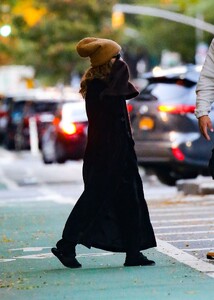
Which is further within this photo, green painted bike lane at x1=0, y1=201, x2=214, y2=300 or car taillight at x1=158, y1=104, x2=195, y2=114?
car taillight at x1=158, y1=104, x2=195, y2=114

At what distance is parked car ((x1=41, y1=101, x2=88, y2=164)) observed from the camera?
28.0 meters

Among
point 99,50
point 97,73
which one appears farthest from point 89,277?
point 99,50

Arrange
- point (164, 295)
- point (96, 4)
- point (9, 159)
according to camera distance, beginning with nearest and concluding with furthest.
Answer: point (164, 295), point (9, 159), point (96, 4)

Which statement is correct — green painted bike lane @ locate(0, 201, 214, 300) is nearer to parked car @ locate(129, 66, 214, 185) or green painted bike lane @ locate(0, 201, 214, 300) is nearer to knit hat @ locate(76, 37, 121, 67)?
knit hat @ locate(76, 37, 121, 67)

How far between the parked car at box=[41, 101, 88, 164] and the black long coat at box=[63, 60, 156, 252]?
17.6 m

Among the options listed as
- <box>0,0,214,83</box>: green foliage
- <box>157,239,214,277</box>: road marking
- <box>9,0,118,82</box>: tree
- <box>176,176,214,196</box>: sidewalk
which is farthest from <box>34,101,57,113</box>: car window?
<box>157,239,214,277</box>: road marking

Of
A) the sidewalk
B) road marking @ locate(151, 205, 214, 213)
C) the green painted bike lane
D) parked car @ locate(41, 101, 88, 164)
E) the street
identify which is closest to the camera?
the green painted bike lane

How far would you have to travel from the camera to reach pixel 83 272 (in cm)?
991

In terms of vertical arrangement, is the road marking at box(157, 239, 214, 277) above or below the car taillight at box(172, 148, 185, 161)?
below

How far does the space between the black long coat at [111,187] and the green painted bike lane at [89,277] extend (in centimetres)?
23

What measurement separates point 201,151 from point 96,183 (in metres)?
9.72

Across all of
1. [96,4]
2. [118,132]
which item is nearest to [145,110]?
[118,132]

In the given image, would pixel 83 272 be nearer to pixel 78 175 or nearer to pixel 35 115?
pixel 78 175

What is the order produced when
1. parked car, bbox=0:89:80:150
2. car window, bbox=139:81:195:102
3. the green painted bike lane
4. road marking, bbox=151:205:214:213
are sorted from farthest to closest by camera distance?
parked car, bbox=0:89:80:150 < car window, bbox=139:81:195:102 < road marking, bbox=151:205:214:213 < the green painted bike lane
